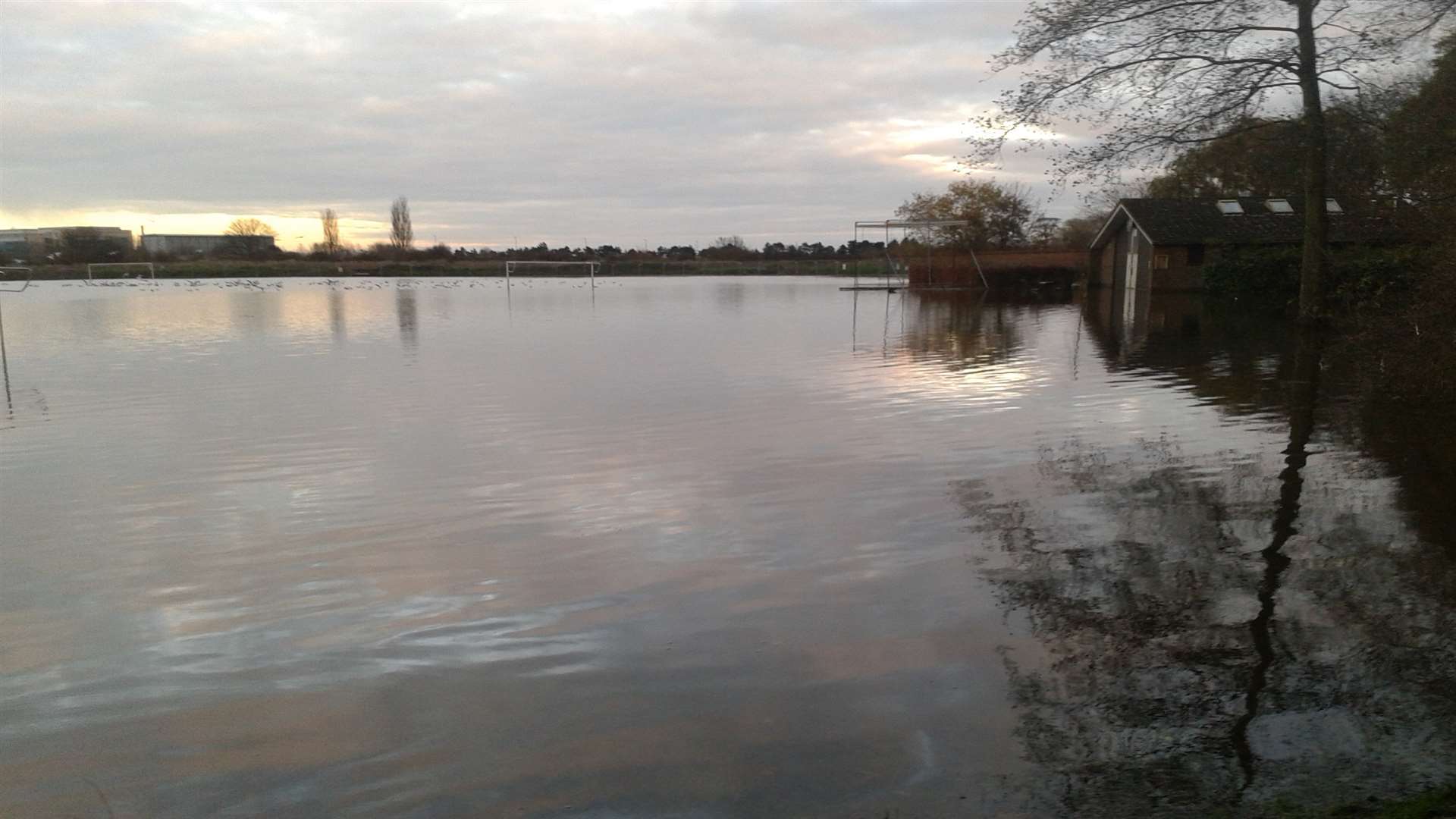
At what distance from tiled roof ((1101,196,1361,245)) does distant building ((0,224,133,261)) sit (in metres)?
81.7

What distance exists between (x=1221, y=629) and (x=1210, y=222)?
40949 millimetres

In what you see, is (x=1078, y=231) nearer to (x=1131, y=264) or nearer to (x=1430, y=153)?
(x=1131, y=264)

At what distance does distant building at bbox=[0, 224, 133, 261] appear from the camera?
83250 mm

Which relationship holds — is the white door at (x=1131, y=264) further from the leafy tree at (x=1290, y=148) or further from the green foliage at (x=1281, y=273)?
the leafy tree at (x=1290, y=148)

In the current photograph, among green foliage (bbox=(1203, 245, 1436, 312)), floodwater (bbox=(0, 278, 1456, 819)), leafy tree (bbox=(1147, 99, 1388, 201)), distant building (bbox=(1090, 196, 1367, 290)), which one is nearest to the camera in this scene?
floodwater (bbox=(0, 278, 1456, 819))

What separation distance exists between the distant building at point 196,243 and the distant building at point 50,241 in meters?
4.91

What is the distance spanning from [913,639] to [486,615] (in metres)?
2.34

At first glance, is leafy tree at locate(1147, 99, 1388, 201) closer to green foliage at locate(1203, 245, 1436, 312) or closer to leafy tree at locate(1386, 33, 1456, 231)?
green foliage at locate(1203, 245, 1436, 312)

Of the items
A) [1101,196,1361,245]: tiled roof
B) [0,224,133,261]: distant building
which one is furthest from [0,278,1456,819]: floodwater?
[0,224,133,261]: distant building

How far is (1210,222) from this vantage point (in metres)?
41.3

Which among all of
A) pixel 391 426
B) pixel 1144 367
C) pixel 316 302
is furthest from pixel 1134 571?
pixel 316 302

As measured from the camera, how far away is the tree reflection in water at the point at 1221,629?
3811 millimetres

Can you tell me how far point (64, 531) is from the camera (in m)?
7.37

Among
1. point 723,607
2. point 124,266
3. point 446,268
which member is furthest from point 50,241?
point 723,607
